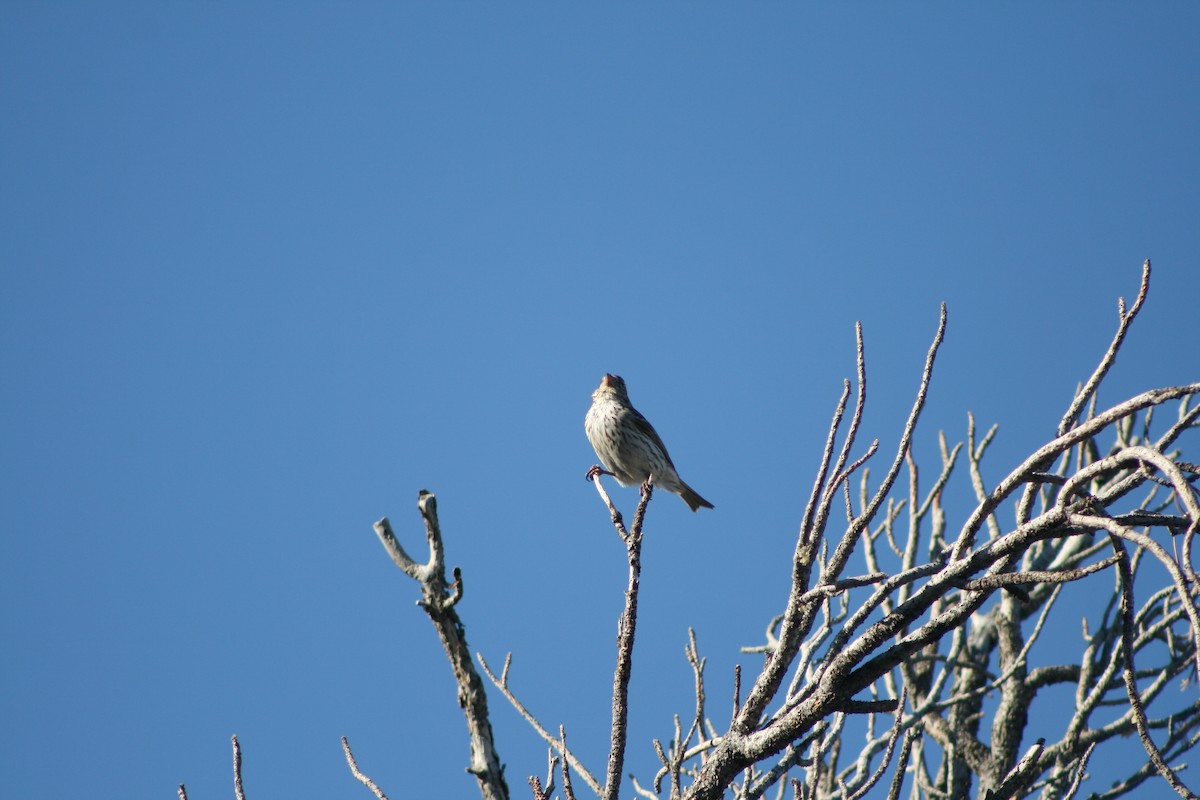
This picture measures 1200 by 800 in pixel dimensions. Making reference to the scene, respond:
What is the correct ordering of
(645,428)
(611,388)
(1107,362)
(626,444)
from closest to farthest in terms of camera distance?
(1107,362) < (626,444) < (645,428) < (611,388)

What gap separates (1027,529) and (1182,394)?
1.20 feet

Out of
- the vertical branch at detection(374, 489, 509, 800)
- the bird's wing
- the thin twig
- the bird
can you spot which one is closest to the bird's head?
the bird

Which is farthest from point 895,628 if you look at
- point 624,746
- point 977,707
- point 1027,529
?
point 977,707

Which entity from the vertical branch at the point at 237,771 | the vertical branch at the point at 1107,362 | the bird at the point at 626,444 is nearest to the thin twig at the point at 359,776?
the vertical branch at the point at 237,771

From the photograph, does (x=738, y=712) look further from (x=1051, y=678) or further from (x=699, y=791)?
(x=1051, y=678)

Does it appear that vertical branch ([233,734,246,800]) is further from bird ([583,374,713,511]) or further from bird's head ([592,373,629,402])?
bird's head ([592,373,629,402])

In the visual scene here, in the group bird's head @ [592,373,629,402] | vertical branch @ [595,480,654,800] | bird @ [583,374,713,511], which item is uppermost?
bird's head @ [592,373,629,402]

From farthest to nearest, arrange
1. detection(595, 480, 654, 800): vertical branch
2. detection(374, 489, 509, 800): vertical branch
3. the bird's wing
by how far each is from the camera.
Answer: the bird's wing, detection(595, 480, 654, 800): vertical branch, detection(374, 489, 509, 800): vertical branch

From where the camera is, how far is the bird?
29.6ft

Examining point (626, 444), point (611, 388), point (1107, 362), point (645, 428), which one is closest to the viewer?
point (1107, 362)

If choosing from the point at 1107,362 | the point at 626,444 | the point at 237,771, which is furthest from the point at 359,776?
the point at 626,444

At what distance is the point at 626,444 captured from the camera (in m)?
9.02

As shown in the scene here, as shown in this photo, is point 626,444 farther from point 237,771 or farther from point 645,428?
point 237,771

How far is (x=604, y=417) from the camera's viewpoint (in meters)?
9.14
